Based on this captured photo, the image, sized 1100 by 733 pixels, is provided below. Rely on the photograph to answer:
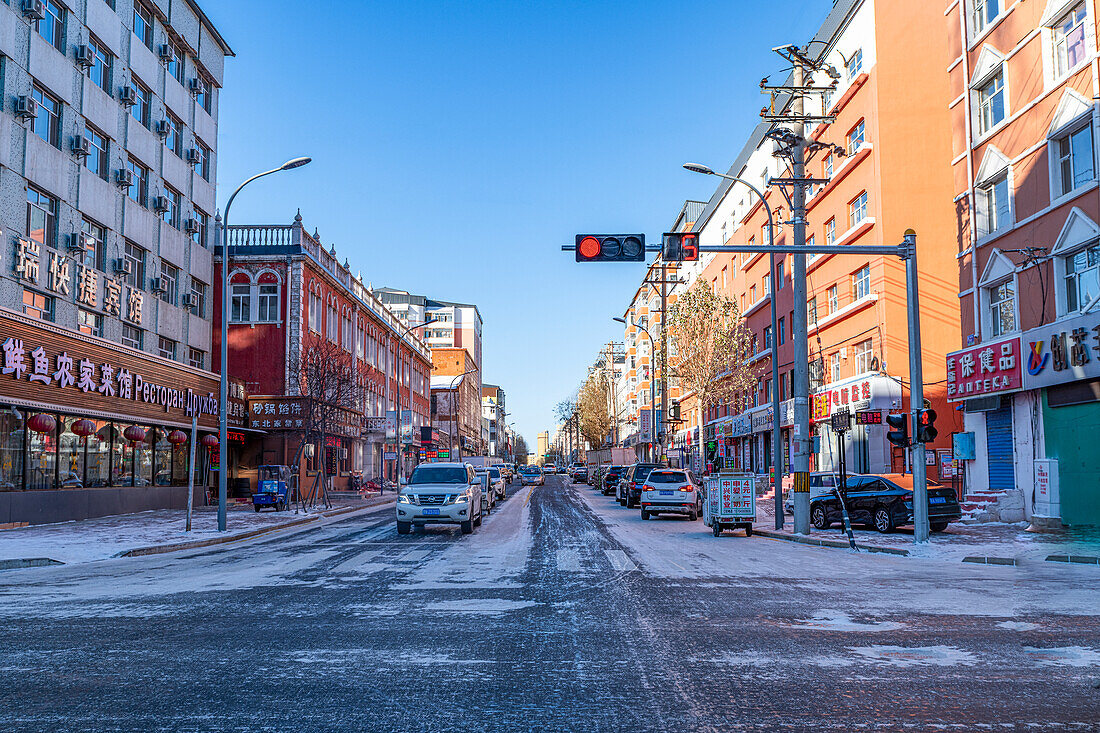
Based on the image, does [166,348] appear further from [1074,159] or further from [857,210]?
[1074,159]

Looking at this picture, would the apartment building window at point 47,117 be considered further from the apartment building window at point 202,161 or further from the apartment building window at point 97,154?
the apartment building window at point 202,161

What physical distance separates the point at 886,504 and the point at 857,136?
20991 mm

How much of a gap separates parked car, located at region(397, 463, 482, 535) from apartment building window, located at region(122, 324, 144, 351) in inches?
621

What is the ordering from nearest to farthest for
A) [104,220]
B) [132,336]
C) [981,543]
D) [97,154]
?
[981,543], [104,220], [97,154], [132,336]

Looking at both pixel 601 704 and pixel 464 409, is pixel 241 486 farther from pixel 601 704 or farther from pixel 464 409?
pixel 464 409

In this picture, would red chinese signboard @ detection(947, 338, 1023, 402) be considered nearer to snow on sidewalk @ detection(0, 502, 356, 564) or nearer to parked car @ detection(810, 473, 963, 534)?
parked car @ detection(810, 473, 963, 534)

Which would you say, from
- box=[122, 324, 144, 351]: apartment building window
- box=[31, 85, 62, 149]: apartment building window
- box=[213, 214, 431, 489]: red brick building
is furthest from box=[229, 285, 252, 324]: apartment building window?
box=[31, 85, 62, 149]: apartment building window

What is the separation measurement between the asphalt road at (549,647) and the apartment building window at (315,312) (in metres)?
33.9

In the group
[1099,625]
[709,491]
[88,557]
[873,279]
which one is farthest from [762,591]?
[873,279]

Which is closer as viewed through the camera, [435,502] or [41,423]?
[435,502]

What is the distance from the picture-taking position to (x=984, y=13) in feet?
86.3

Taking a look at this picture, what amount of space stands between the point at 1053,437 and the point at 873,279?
14.4 metres

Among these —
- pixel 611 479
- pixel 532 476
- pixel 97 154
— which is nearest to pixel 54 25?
pixel 97 154

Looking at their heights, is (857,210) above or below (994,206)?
above
